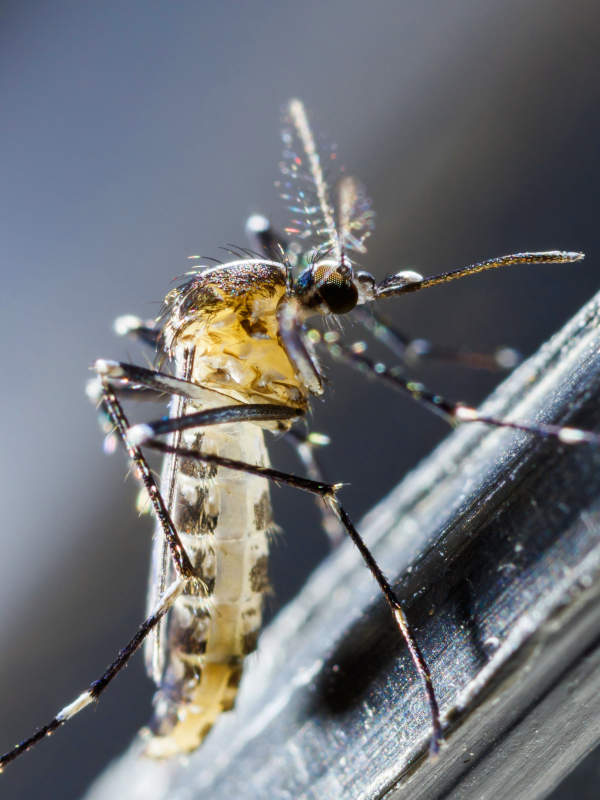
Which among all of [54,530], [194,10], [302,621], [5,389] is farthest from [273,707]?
[194,10]

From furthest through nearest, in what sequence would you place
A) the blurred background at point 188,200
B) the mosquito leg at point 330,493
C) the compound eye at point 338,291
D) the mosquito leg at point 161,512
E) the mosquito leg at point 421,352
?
the blurred background at point 188,200
the mosquito leg at point 421,352
the compound eye at point 338,291
the mosquito leg at point 161,512
the mosquito leg at point 330,493

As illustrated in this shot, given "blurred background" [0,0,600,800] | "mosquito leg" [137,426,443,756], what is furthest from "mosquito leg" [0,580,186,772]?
"blurred background" [0,0,600,800]

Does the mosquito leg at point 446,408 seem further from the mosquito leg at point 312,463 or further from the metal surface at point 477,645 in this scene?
the mosquito leg at point 312,463

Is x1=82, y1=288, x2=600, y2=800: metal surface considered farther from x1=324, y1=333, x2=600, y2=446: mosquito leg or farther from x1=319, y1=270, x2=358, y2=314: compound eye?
x1=319, y1=270, x2=358, y2=314: compound eye

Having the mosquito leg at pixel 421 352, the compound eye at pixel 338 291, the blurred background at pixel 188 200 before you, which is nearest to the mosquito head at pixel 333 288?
the compound eye at pixel 338 291

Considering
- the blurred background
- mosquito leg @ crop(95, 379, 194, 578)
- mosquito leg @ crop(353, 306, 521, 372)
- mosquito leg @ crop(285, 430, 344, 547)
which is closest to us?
mosquito leg @ crop(95, 379, 194, 578)

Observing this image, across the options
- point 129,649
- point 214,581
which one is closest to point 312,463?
point 214,581

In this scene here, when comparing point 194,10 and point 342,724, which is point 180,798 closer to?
point 342,724

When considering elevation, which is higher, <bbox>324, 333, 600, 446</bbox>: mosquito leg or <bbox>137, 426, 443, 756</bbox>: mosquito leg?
<bbox>324, 333, 600, 446</bbox>: mosquito leg

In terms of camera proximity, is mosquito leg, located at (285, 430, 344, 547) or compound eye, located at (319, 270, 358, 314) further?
mosquito leg, located at (285, 430, 344, 547)
